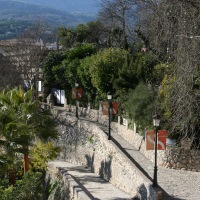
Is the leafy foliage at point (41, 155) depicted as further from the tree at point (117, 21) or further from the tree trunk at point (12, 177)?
the tree at point (117, 21)

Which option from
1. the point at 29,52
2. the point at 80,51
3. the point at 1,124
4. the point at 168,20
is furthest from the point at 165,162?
the point at 29,52

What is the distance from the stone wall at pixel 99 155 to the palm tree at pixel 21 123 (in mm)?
3094

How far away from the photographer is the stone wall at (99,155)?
62.8ft

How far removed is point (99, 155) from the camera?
26.8m

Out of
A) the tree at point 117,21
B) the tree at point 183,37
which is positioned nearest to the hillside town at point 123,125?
the tree at point 183,37

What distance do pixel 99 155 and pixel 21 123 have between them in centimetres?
569

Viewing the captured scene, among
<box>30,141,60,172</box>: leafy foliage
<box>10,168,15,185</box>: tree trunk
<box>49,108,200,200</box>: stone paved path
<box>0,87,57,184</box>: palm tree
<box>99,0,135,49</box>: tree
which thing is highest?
<box>99,0,135,49</box>: tree

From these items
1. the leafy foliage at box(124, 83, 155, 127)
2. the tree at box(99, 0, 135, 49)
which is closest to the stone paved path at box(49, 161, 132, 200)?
the leafy foliage at box(124, 83, 155, 127)

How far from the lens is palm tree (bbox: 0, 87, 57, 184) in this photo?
74.0 ft

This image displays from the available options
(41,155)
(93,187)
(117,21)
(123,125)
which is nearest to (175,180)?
(93,187)

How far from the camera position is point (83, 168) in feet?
96.6

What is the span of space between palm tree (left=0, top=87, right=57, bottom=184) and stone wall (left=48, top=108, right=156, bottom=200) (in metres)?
3.09

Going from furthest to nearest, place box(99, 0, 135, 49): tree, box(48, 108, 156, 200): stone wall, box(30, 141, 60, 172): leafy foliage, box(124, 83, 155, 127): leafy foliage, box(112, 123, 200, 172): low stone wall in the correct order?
box(99, 0, 135, 49): tree < box(30, 141, 60, 172): leafy foliage < box(124, 83, 155, 127): leafy foliage < box(112, 123, 200, 172): low stone wall < box(48, 108, 156, 200): stone wall

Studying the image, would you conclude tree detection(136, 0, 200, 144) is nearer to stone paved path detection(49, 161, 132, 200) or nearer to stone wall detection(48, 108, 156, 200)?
stone wall detection(48, 108, 156, 200)
